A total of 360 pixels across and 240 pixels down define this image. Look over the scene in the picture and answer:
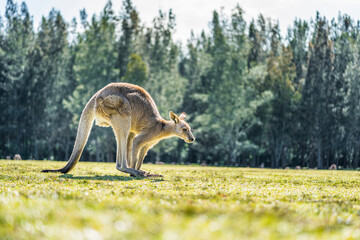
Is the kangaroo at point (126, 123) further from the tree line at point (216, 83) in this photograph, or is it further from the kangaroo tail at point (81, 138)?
the tree line at point (216, 83)

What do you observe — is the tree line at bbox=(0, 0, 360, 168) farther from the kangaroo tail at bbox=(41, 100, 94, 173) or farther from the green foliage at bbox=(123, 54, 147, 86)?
the kangaroo tail at bbox=(41, 100, 94, 173)

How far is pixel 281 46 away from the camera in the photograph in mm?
40594

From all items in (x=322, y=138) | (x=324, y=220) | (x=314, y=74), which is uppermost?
(x=314, y=74)

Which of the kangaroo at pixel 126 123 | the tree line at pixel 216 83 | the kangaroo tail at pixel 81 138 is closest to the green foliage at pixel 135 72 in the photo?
the tree line at pixel 216 83

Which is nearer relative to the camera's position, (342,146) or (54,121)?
(342,146)

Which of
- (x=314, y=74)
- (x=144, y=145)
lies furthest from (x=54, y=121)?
(x=144, y=145)

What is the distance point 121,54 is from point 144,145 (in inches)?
1282

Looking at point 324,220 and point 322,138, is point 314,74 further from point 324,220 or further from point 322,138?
point 324,220

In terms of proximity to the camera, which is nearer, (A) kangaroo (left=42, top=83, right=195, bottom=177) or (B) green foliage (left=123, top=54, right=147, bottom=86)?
(A) kangaroo (left=42, top=83, right=195, bottom=177)

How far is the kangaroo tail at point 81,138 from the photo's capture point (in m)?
8.68

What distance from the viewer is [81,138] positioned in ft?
28.9

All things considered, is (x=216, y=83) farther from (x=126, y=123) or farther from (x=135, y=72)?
(x=126, y=123)

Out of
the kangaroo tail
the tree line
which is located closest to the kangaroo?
the kangaroo tail

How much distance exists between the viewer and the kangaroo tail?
28.5ft
